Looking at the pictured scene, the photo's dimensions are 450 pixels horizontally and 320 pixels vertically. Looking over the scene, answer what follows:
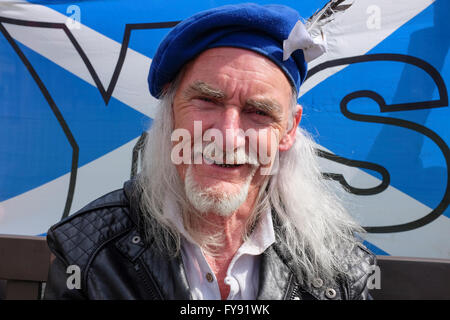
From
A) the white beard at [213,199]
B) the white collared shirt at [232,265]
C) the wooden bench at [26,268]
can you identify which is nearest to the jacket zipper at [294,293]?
the white collared shirt at [232,265]

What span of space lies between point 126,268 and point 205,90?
67 centimetres

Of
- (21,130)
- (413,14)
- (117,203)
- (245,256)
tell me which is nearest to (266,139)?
(245,256)

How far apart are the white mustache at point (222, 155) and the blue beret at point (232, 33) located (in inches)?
13.3

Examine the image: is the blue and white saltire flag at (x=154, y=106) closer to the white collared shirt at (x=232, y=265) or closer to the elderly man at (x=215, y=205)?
the elderly man at (x=215, y=205)

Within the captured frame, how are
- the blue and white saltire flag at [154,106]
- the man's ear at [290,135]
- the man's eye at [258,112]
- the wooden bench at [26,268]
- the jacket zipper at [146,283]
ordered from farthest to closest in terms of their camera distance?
the blue and white saltire flag at [154,106] → the wooden bench at [26,268] → the man's ear at [290,135] → the man's eye at [258,112] → the jacket zipper at [146,283]

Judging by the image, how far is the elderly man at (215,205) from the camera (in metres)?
1.08

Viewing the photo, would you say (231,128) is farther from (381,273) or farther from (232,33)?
(381,273)

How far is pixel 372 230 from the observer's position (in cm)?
160

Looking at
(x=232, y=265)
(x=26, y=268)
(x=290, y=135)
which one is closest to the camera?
(x=232, y=265)

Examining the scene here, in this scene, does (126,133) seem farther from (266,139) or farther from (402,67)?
(402,67)

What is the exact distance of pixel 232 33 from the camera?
112 centimetres

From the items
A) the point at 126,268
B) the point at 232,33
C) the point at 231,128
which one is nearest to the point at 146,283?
the point at 126,268

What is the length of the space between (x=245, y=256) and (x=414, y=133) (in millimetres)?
1091

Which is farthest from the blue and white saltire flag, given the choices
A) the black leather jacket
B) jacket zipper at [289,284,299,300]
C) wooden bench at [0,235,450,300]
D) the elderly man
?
jacket zipper at [289,284,299,300]
